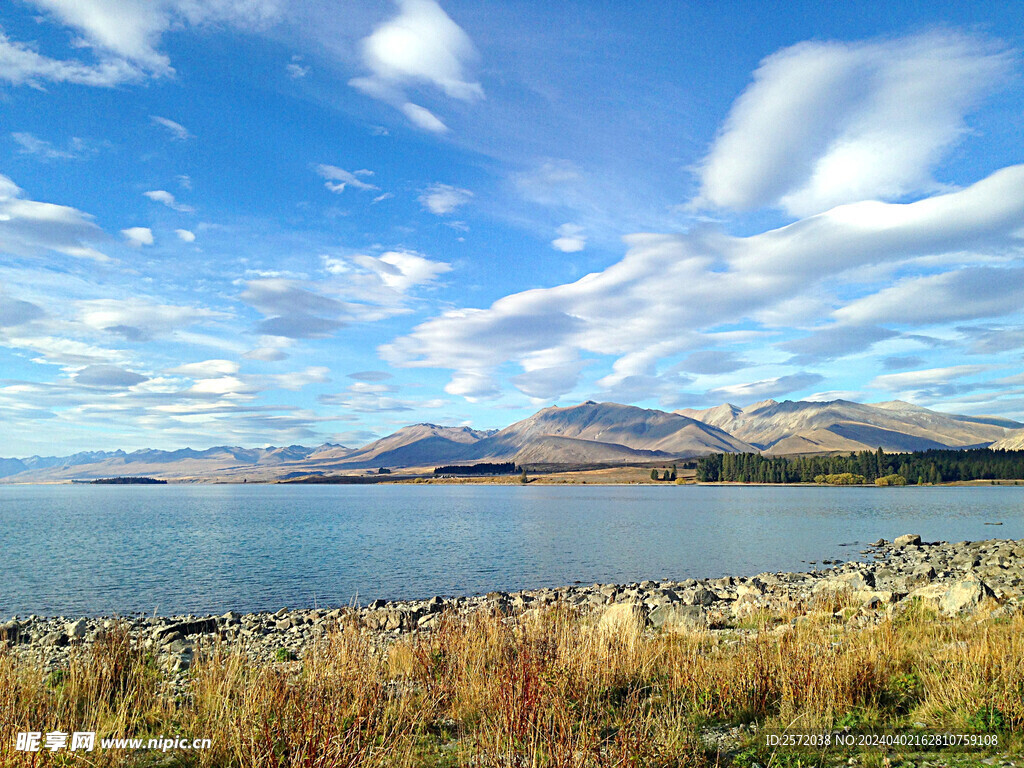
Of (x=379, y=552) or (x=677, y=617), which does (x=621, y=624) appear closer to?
(x=677, y=617)

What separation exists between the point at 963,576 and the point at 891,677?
28454 mm

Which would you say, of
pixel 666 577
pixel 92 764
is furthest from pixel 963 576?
pixel 92 764

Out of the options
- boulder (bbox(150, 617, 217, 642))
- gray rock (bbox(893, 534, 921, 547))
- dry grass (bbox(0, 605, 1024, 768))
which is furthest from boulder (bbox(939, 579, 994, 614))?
gray rock (bbox(893, 534, 921, 547))

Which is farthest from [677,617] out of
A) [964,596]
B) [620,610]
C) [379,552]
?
[379,552]

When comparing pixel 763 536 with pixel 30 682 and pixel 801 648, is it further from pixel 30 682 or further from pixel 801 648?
pixel 30 682

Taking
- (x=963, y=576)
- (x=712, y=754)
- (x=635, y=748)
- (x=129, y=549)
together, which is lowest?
(x=129, y=549)

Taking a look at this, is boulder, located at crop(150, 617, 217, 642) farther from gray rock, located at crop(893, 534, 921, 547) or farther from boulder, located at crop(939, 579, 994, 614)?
gray rock, located at crop(893, 534, 921, 547)

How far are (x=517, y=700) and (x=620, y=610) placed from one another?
36.7 ft

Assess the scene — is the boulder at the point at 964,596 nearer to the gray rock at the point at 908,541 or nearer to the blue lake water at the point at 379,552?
the blue lake water at the point at 379,552

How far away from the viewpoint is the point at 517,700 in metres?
7.63

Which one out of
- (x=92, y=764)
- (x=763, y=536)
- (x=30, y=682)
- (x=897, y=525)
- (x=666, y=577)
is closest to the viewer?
(x=92, y=764)

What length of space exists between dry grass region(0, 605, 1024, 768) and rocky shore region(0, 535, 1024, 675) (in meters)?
1.88

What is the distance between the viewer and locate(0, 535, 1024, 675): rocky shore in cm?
1639

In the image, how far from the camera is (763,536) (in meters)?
62.8
